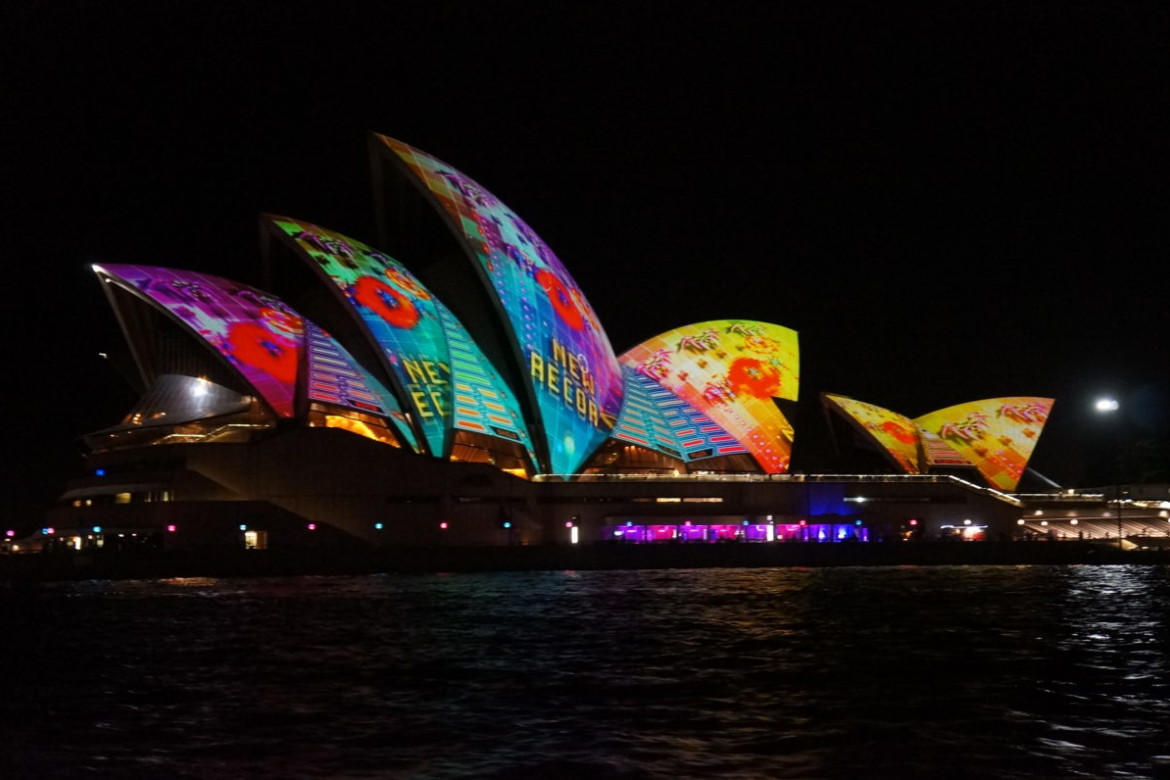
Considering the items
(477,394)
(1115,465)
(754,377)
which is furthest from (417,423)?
(1115,465)

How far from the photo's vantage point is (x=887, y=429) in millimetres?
63344

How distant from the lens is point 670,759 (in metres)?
9.80

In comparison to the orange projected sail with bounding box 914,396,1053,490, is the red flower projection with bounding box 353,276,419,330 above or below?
above

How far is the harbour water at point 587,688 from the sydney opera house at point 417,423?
16.2m

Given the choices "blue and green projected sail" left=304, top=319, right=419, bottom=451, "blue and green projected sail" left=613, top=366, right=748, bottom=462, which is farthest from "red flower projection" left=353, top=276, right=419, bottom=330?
"blue and green projected sail" left=613, top=366, right=748, bottom=462

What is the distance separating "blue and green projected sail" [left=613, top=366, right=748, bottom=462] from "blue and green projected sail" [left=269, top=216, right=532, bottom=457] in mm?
7016

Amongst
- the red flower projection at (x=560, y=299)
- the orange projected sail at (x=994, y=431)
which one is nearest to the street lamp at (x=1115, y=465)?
the orange projected sail at (x=994, y=431)

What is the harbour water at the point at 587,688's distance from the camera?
32.4ft

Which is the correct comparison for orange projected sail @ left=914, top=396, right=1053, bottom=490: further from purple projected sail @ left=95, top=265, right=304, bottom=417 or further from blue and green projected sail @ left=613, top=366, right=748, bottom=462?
purple projected sail @ left=95, top=265, right=304, bottom=417

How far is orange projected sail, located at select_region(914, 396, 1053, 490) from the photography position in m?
67.2

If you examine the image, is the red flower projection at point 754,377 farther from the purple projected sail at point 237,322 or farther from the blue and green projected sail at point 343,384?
the purple projected sail at point 237,322

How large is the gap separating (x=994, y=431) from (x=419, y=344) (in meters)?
38.7

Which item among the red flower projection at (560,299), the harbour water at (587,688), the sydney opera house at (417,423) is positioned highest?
the red flower projection at (560,299)

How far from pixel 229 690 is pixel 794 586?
2249 cm
